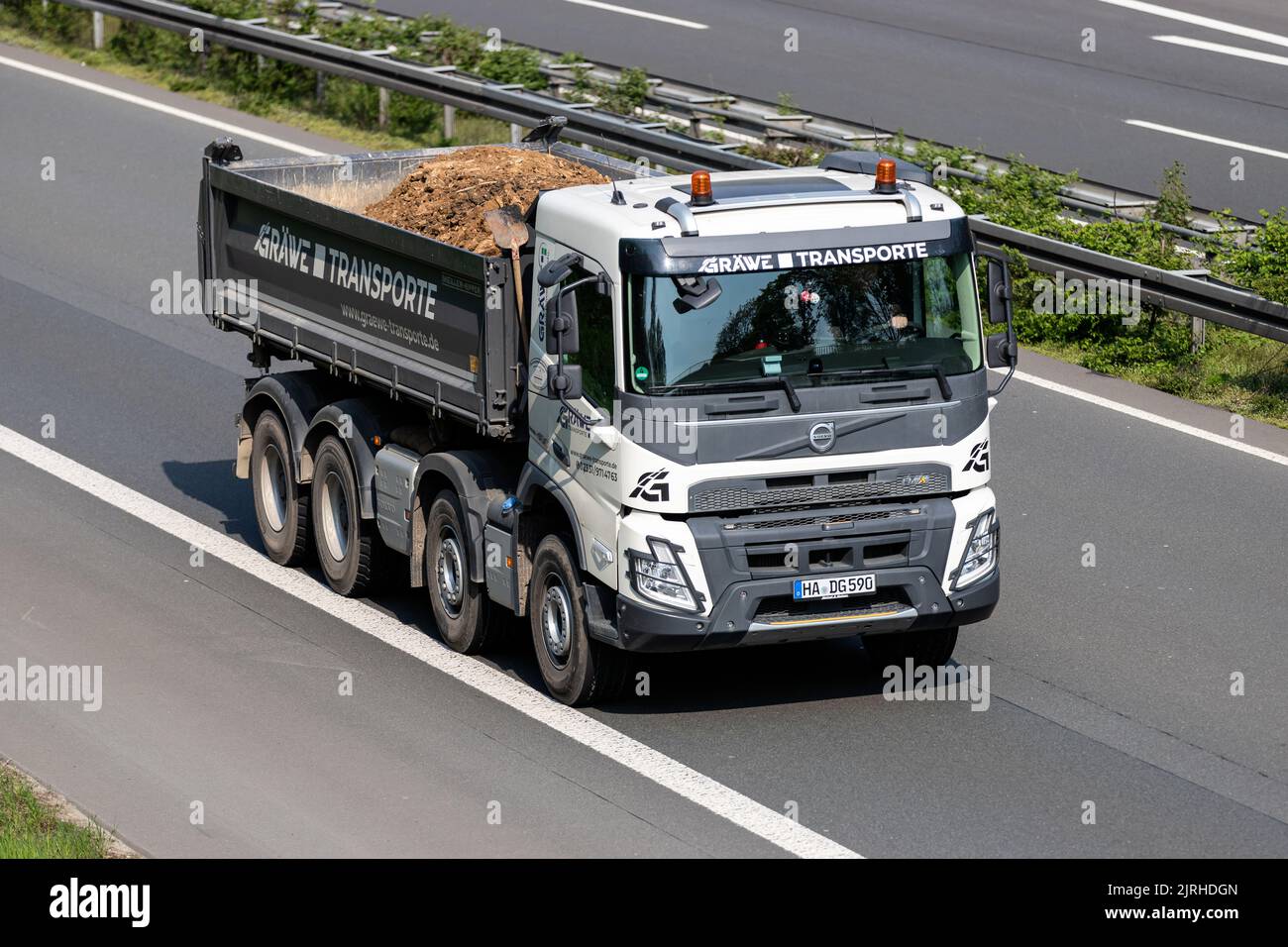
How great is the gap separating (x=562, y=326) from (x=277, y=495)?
13.8 feet

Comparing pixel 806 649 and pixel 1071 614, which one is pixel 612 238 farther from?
pixel 1071 614

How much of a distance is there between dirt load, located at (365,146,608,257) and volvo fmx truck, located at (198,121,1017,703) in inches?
25.1

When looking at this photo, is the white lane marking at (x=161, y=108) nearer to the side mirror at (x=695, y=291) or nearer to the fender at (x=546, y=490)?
the fender at (x=546, y=490)

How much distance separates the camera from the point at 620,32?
92.4 ft

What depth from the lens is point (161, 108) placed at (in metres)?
25.4

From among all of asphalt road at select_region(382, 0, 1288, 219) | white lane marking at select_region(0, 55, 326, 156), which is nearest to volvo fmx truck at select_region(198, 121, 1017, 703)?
asphalt road at select_region(382, 0, 1288, 219)

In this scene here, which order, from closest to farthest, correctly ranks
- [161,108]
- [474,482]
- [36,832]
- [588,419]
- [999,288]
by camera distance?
[36,832] < [588,419] < [999,288] < [474,482] < [161,108]

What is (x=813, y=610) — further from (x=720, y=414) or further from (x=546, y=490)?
(x=546, y=490)

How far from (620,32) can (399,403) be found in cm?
1568

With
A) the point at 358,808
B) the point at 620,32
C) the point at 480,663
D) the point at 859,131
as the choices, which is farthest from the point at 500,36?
the point at 358,808

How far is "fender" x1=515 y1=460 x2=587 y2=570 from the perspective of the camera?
11.3m

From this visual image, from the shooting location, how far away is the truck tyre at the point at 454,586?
12.3 meters

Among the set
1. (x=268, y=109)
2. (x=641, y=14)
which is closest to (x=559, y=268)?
(x=268, y=109)

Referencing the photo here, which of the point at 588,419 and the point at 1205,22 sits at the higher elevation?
the point at 1205,22
